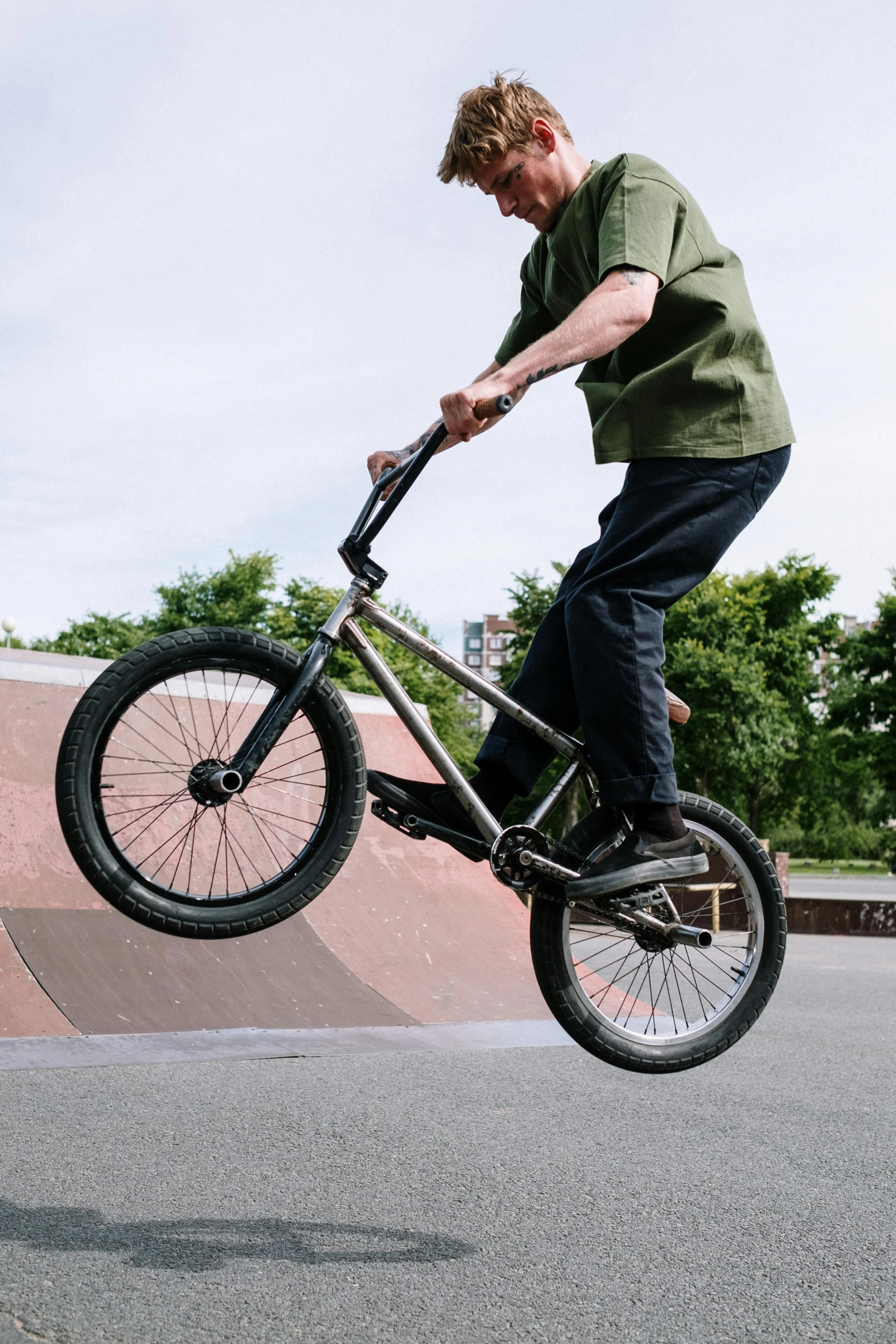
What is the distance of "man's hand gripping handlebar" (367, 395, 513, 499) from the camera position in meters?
3.09

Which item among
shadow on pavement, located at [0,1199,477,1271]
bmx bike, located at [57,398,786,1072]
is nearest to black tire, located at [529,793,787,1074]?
bmx bike, located at [57,398,786,1072]

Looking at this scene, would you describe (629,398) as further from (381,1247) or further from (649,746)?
(381,1247)

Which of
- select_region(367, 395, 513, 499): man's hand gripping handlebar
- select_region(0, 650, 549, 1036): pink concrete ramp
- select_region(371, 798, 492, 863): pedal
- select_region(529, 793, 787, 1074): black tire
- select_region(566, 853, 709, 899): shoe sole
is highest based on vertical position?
select_region(367, 395, 513, 499): man's hand gripping handlebar

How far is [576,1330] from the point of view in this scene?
3959mm

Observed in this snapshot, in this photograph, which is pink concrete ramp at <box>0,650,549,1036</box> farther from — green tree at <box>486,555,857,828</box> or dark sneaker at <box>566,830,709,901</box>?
green tree at <box>486,555,857,828</box>

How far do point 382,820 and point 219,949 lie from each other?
5.05 metres

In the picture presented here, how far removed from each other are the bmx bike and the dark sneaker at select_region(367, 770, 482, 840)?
38 mm

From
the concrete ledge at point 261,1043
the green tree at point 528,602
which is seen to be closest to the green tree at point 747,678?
the green tree at point 528,602

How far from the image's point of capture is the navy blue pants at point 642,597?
340cm

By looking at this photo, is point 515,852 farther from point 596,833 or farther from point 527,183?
point 527,183

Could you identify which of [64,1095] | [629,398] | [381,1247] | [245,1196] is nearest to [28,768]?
[64,1095]

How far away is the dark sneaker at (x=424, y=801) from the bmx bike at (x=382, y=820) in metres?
0.04

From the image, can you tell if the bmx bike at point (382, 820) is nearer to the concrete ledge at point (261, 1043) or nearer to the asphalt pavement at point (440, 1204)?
the asphalt pavement at point (440, 1204)

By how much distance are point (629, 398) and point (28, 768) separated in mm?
6438
